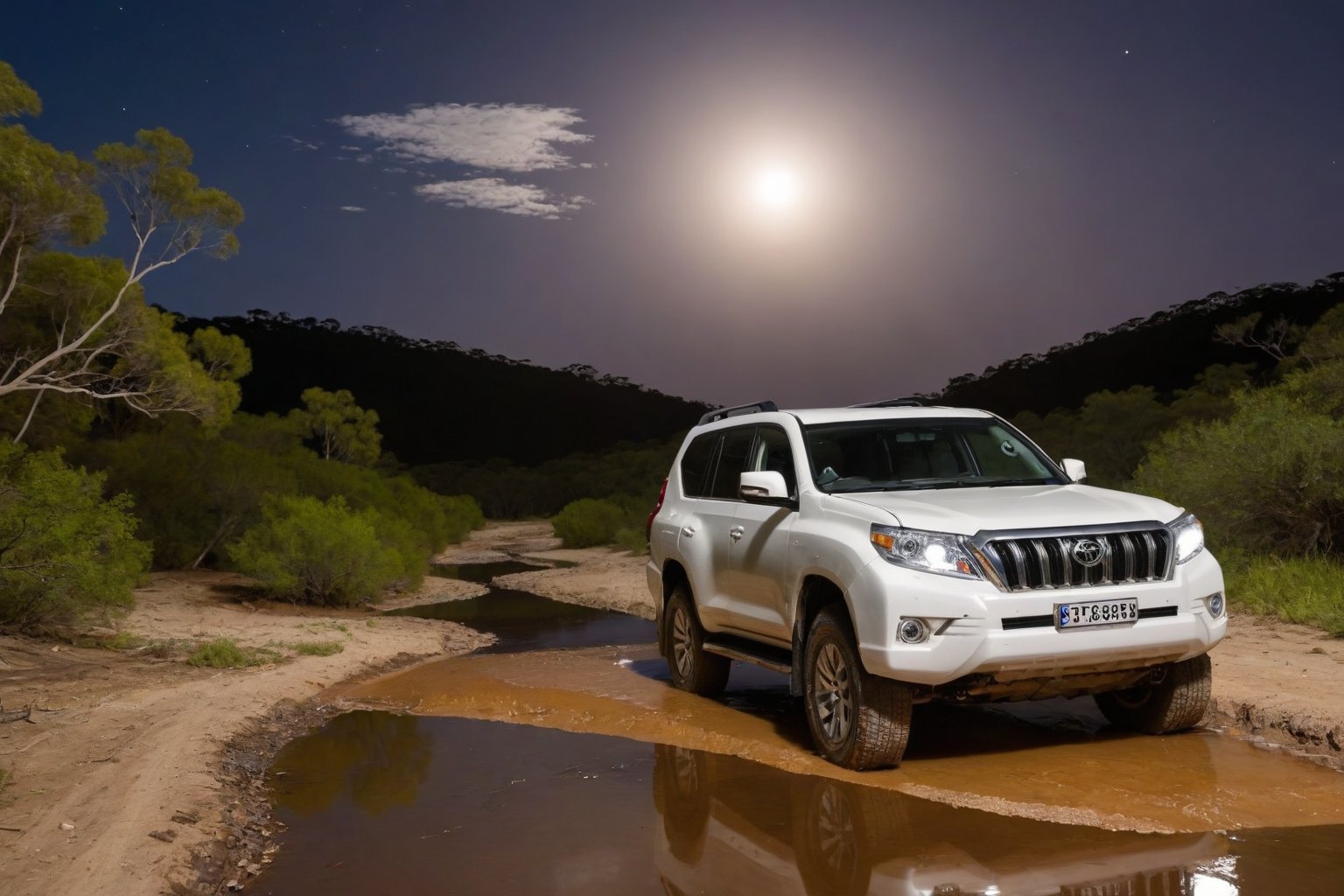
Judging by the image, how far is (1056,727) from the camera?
812cm

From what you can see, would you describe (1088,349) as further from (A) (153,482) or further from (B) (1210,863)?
(B) (1210,863)

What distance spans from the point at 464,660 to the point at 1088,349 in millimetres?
72402

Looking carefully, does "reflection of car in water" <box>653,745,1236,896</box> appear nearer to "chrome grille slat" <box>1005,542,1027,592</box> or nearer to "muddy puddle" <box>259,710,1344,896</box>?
"muddy puddle" <box>259,710,1344,896</box>

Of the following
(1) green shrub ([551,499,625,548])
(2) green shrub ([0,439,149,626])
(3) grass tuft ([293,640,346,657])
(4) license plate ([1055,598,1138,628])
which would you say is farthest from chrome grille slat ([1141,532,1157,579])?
(1) green shrub ([551,499,625,548])

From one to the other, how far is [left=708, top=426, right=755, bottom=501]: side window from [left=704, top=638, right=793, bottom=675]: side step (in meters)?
1.07

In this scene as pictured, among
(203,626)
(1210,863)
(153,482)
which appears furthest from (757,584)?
(153,482)

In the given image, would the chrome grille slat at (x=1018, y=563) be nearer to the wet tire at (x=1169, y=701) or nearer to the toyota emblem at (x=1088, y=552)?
the toyota emblem at (x=1088, y=552)

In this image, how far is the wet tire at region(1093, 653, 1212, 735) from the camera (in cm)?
729

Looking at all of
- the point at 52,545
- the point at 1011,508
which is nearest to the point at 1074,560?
the point at 1011,508

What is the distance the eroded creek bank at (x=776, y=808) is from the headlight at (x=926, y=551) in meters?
1.21

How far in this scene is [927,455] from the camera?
8.44m

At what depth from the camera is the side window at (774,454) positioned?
827 centimetres

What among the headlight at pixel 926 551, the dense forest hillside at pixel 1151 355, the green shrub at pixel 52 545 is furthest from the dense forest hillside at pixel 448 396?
the headlight at pixel 926 551

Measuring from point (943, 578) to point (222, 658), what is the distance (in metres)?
8.59
